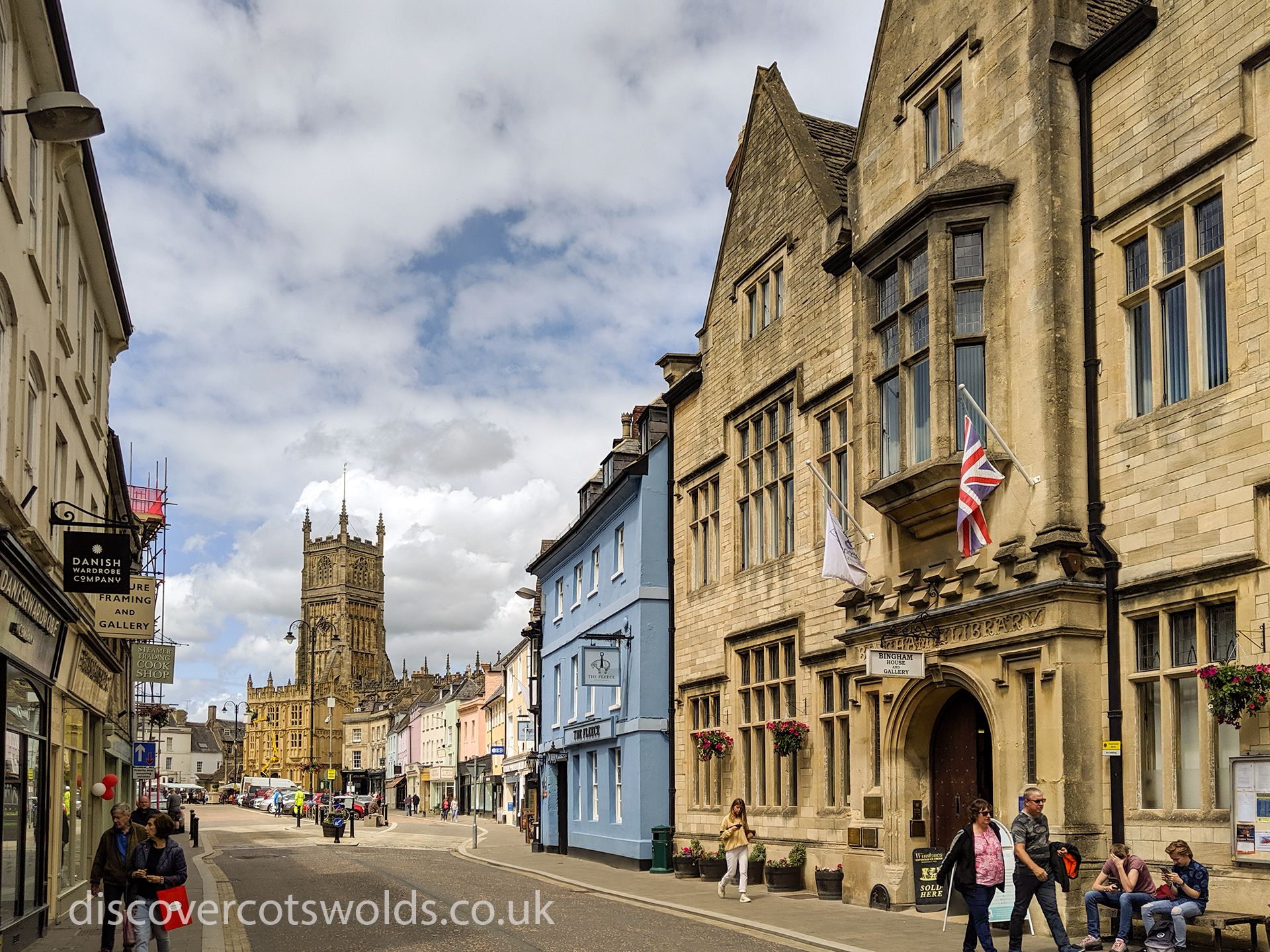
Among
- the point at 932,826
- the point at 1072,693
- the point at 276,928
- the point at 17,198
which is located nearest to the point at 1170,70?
the point at 1072,693

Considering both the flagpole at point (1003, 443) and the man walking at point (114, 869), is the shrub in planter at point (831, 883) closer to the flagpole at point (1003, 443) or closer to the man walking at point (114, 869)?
the flagpole at point (1003, 443)

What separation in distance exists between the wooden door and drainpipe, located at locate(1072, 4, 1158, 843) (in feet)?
9.37

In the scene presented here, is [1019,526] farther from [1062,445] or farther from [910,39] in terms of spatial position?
[910,39]

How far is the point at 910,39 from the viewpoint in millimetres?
19359

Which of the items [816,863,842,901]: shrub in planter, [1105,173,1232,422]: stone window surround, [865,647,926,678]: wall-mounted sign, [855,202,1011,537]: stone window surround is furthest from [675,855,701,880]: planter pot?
[1105,173,1232,422]: stone window surround

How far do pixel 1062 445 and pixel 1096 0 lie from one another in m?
5.75

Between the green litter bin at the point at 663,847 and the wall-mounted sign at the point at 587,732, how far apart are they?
3.88 m

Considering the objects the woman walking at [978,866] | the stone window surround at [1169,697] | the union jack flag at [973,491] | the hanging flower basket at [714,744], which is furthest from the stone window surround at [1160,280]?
the hanging flower basket at [714,744]

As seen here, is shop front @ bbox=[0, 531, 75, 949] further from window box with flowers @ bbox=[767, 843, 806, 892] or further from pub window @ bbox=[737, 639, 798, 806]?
pub window @ bbox=[737, 639, 798, 806]

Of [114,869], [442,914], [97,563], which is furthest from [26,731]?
[442,914]

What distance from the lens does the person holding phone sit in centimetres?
1297

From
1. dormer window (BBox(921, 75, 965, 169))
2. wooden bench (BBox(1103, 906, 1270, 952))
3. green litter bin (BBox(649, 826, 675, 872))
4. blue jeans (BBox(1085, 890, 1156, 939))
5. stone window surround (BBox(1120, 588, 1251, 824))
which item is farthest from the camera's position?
green litter bin (BBox(649, 826, 675, 872))

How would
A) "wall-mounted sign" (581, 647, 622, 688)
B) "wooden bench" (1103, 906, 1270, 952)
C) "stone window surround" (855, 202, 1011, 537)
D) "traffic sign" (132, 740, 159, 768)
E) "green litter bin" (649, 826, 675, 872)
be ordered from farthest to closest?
"traffic sign" (132, 740, 159, 768) → "wall-mounted sign" (581, 647, 622, 688) → "green litter bin" (649, 826, 675, 872) → "stone window surround" (855, 202, 1011, 537) → "wooden bench" (1103, 906, 1270, 952)

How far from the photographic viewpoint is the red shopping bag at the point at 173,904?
12719 mm
